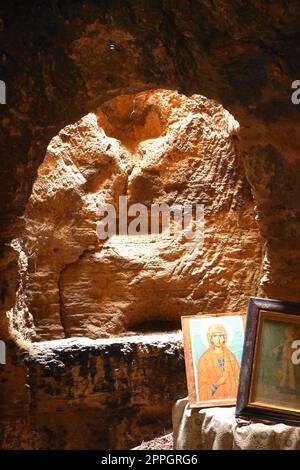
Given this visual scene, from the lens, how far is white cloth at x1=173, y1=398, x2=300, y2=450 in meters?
2.40

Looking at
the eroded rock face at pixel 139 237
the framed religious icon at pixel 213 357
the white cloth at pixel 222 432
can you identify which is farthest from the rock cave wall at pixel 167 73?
the eroded rock face at pixel 139 237

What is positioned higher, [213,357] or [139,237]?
[139,237]

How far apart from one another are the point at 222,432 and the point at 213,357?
0.39m

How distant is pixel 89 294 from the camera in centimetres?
566

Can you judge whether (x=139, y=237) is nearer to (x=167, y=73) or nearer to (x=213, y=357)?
(x=167, y=73)

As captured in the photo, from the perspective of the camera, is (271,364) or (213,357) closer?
(271,364)

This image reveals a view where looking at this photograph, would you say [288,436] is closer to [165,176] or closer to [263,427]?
[263,427]

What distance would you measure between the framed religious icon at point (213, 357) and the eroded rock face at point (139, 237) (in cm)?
263

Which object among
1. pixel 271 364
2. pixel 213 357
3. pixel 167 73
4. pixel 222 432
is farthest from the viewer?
pixel 167 73

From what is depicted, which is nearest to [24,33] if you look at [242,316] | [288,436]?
[242,316]

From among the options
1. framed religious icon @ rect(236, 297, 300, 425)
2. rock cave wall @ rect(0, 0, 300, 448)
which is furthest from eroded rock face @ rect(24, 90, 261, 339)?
framed religious icon @ rect(236, 297, 300, 425)

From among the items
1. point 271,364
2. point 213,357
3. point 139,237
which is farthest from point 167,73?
point 139,237

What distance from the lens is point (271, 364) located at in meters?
2.61

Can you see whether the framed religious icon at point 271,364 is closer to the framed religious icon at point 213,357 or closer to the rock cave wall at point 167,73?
the framed religious icon at point 213,357
